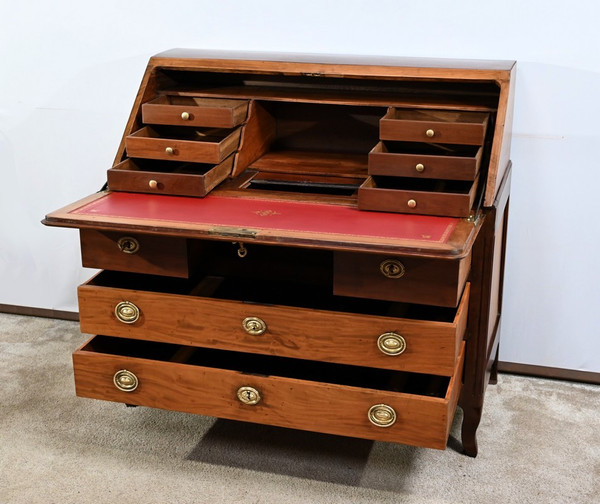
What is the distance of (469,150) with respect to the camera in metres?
2.12

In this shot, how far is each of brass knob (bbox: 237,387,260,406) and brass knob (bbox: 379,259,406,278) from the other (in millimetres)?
413

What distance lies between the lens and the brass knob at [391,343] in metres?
1.87

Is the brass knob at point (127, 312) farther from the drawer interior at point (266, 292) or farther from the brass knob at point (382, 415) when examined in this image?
the brass knob at point (382, 415)

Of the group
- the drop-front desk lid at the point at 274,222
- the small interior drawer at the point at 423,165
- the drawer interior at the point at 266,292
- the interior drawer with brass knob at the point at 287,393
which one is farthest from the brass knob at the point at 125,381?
the small interior drawer at the point at 423,165

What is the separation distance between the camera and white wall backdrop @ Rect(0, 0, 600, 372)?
2.35m

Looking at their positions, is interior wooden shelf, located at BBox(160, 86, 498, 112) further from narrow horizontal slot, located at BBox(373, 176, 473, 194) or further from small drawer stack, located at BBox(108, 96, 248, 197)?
narrow horizontal slot, located at BBox(373, 176, 473, 194)

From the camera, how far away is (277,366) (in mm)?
2244

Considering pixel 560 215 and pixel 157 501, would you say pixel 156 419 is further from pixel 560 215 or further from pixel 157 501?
pixel 560 215

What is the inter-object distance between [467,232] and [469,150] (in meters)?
0.38

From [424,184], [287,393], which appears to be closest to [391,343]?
[287,393]

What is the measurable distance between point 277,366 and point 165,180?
0.56 m

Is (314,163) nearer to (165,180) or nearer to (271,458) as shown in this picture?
(165,180)

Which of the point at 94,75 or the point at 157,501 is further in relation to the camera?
the point at 94,75

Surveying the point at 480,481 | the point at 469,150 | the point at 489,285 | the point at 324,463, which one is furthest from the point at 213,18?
the point at 480,481
